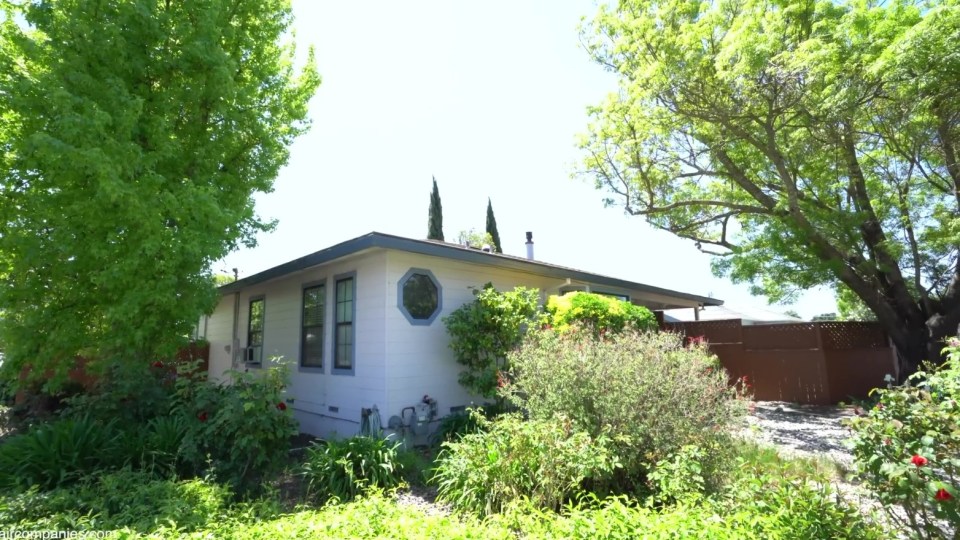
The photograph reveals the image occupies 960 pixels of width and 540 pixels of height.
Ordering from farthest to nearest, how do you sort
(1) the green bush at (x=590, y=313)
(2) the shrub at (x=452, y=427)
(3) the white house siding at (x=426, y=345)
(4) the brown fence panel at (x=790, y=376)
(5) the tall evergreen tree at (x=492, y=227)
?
(5) the tall evergreen tree at (x=492, y=227), (4) the brown fence panel at (x=790, y=376), (1) the green bush at (x=590, y=313), (3) the white house siding at (x=426, y=345), (2) the shrub at (x=452, y=427)

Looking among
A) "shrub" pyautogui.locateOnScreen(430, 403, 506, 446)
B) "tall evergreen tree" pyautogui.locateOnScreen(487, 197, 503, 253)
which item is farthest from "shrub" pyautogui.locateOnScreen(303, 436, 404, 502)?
"tall evergreen tree" pyautogui.locateOnScreen(487, 197, 503, 253)

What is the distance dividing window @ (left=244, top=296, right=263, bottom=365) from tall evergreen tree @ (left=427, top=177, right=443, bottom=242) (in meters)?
15.4

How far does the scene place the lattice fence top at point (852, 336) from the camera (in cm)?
1068

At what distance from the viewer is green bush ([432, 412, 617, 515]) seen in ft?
12.9

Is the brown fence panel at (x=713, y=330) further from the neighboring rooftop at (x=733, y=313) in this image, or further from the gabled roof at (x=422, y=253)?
the neighboring rooftop at (x=733, y=313)

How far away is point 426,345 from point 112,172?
4.52 meters

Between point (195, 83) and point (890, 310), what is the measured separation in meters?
13.8

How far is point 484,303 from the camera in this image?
7207 mm

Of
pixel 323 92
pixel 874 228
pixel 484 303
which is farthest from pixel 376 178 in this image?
pixel 874 228

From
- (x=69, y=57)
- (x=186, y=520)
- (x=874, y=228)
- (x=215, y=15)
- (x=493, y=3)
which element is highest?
(x=493, y=3)

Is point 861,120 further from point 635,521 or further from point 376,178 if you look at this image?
point 376,178

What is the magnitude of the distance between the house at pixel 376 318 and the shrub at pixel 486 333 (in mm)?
436

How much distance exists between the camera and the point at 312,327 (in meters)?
8.45

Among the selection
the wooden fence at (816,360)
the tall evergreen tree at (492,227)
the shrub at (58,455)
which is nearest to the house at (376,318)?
the shrub at (58,455)
